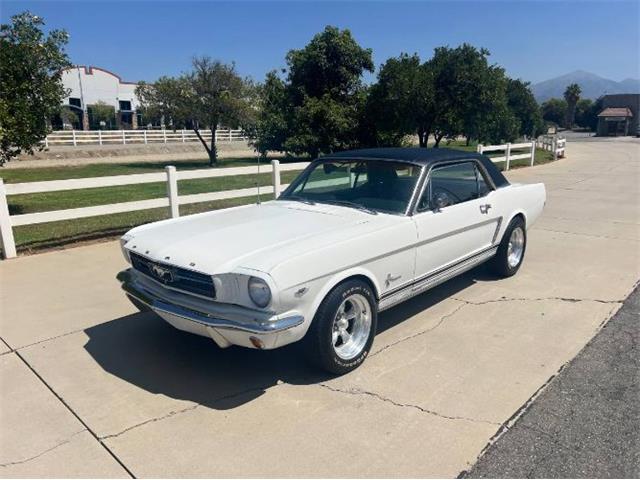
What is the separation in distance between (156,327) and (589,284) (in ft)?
15.6

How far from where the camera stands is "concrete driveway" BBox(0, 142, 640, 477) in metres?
2.76

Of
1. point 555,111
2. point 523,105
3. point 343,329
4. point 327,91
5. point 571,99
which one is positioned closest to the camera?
point 343,329

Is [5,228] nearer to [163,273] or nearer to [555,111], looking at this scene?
[163,273]

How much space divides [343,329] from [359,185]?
62.9 inches

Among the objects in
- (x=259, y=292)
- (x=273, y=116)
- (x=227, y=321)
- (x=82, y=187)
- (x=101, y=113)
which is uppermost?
(x=101, y=113)

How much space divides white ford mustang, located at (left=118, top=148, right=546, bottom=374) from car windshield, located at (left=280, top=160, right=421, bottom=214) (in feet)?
0.04

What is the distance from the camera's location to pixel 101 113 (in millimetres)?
54906

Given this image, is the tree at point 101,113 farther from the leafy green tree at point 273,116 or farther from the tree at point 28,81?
the tree at point 28,81

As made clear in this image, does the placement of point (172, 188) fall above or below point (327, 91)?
below

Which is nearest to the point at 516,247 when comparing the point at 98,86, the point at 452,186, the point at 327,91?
→ the point at 452,186

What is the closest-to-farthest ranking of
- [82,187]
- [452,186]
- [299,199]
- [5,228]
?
[299,199]
[452,186]
[5,228]
[82,187]

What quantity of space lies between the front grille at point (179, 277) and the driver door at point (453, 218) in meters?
1.80

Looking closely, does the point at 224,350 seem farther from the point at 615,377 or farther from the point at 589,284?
the point at 589,284

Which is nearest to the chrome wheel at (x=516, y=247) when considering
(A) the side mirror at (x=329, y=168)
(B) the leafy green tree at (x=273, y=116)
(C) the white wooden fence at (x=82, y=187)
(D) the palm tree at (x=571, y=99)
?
(A) the side mirror at (x=329, y=168)
